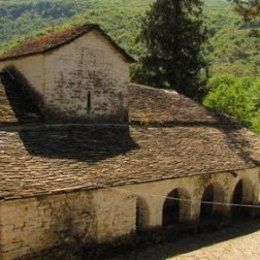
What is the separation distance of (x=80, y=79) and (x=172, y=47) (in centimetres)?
1527

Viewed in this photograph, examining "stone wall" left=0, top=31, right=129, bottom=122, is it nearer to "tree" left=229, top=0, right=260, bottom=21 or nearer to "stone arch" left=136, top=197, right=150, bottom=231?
"stone arch" left=136, top=197, right=150, bottom=231

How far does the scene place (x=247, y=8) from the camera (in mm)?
28297

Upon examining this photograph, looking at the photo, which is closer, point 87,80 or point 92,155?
point 92,155

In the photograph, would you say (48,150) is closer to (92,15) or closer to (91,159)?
(91,159)

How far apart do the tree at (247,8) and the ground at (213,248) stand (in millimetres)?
Result: 12930

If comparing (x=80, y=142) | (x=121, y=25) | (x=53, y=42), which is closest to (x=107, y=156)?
(x=80, y=142)

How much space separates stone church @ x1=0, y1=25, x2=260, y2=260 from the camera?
15.0 meters

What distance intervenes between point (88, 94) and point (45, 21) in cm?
14504

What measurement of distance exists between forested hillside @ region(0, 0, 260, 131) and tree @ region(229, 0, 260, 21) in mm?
18233

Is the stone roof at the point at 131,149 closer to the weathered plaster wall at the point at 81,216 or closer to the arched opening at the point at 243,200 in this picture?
the weathered plaster wall at the point at 81,216

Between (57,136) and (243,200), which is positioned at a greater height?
(57,136)

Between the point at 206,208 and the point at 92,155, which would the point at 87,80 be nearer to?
the point at 92,155

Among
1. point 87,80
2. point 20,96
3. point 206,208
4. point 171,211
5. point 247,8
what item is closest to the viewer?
point 20,96

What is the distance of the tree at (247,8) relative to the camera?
28062mm
